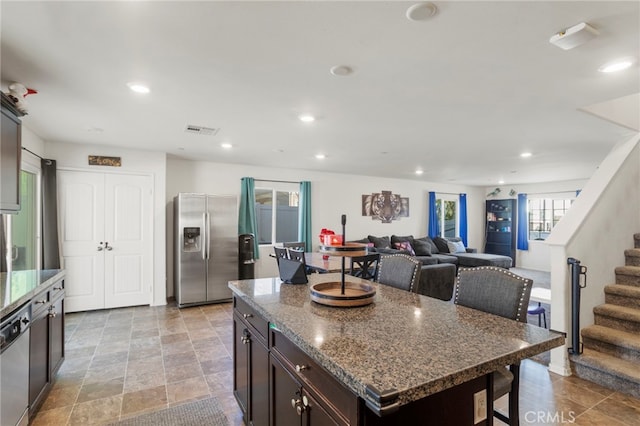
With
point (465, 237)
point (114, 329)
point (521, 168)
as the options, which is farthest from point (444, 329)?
point (465, 237)

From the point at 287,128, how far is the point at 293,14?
2.14 m

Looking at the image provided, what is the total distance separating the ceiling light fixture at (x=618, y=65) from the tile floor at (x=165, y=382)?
2.39 meters

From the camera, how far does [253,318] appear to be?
1.93 meters

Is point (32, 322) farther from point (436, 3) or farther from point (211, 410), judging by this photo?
point (436, 3)

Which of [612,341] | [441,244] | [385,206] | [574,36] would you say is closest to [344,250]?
[574,36]

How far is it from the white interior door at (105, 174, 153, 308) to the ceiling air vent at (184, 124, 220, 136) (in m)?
1.65

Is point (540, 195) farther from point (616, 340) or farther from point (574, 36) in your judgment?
point (574, 36)

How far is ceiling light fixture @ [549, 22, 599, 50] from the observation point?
1735 millimetres

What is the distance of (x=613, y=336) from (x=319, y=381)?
3.09 metres

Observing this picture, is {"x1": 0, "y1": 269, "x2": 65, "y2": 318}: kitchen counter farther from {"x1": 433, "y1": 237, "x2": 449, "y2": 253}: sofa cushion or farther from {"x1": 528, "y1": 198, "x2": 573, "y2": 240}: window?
{"x1": 528, "y1": 198, "x2": 573, "y2": 240}: window

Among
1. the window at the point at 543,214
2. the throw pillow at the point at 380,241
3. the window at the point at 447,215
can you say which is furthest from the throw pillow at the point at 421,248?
the window at the point at 543,214

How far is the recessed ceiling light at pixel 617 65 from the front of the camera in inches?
83.0

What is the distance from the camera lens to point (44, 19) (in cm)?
173

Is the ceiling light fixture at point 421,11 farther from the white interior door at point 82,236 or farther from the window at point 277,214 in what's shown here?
the window at point 277,214
